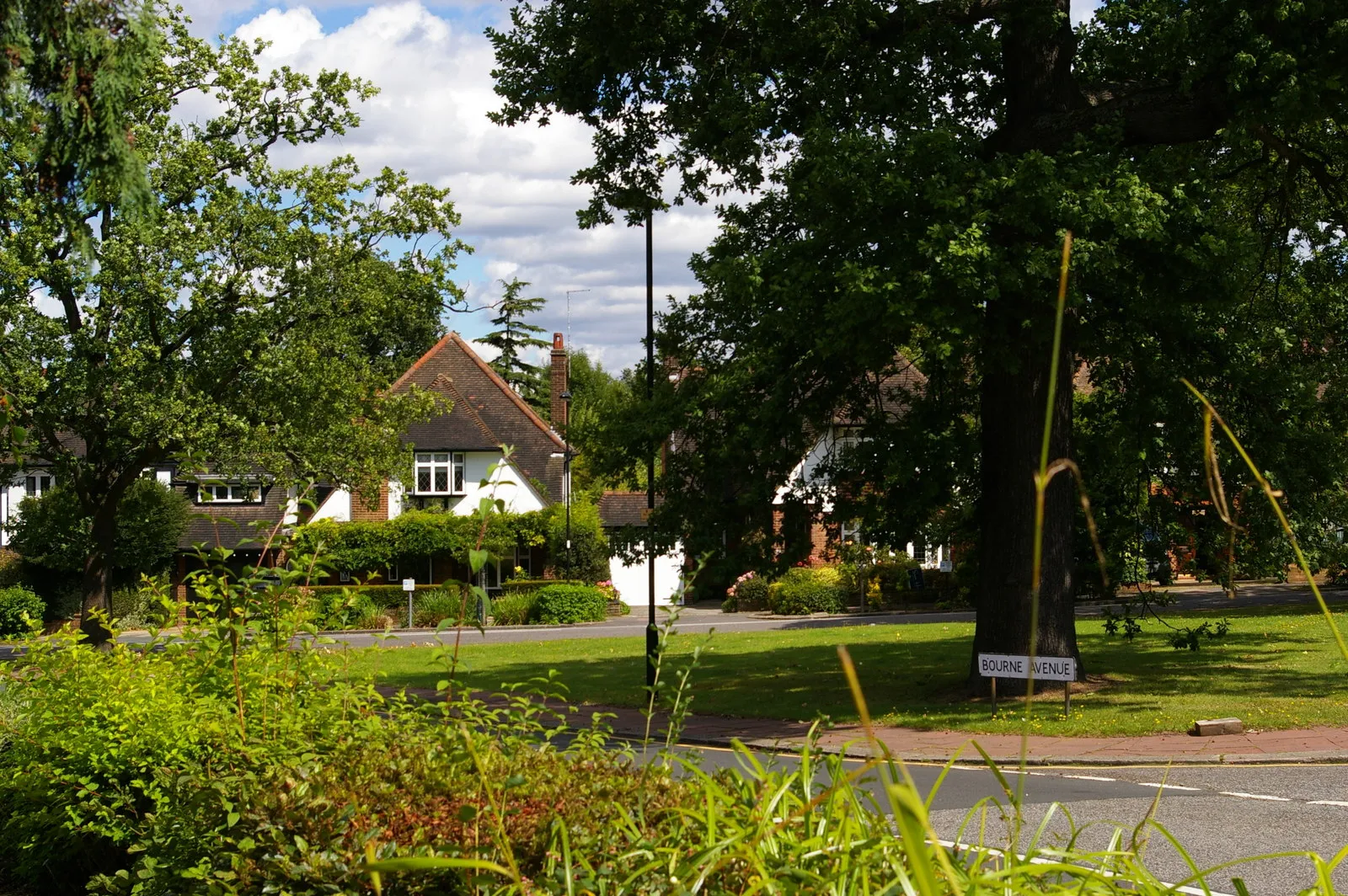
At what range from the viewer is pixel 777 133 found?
662 inches

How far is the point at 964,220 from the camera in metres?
14.0

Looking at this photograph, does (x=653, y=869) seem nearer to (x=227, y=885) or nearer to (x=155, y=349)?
(x=227, y=885)

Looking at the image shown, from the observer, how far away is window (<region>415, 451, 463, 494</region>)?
54.2 m

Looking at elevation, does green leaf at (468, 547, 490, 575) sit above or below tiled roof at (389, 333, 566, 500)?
below

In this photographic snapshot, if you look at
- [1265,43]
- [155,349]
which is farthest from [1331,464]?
[155,349]

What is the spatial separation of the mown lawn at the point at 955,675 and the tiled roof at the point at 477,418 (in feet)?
68.6

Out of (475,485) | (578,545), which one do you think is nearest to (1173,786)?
(578,545)

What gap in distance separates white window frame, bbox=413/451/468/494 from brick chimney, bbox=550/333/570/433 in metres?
6.29

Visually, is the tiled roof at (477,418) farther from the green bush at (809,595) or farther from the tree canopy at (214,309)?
the tree canopy at (214,309)

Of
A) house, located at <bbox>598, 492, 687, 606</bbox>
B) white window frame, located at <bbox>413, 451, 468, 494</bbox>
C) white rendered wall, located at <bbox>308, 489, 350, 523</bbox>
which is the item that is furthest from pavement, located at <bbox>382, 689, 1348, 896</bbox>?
white window frame, located at <bbox>413, 451, 468, 494</bbox>

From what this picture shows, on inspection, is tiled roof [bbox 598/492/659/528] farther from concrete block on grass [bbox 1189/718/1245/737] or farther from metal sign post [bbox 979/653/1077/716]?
concrete block on grass [bbox 1189/718/1245/737]

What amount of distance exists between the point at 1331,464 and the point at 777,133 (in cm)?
886

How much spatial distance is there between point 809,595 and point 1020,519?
3018cm

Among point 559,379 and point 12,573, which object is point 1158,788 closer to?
point 12,573
